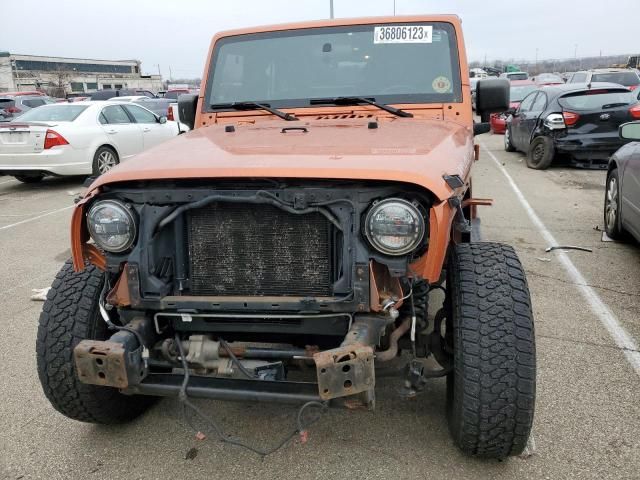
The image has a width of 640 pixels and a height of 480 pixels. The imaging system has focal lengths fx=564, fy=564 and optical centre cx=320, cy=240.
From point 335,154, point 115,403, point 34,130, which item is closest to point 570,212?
point 335,154

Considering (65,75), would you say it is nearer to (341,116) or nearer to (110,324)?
(341,116)

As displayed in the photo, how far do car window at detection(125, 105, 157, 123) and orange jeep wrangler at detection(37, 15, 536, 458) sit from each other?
9412 millimetres

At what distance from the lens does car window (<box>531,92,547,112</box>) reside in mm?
11066

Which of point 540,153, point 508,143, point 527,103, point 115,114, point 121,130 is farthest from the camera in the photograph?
point 508,143

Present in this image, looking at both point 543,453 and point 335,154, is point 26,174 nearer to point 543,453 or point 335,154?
point 335,154

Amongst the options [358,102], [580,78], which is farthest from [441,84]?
[580,78]

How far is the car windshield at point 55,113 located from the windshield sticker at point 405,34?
8.10m

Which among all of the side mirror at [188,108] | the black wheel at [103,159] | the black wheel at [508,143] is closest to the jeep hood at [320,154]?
the side mirror at [188,108]

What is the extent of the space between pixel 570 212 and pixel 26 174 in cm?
900

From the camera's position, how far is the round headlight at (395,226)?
7.11 ft

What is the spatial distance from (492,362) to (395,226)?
704mm

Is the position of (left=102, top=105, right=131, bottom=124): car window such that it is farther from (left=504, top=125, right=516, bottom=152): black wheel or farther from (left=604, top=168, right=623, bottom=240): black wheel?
(left=604, top=168, right=623, bottom=240): black wheel

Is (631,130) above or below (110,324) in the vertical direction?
above

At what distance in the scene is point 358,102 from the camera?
3562mm
